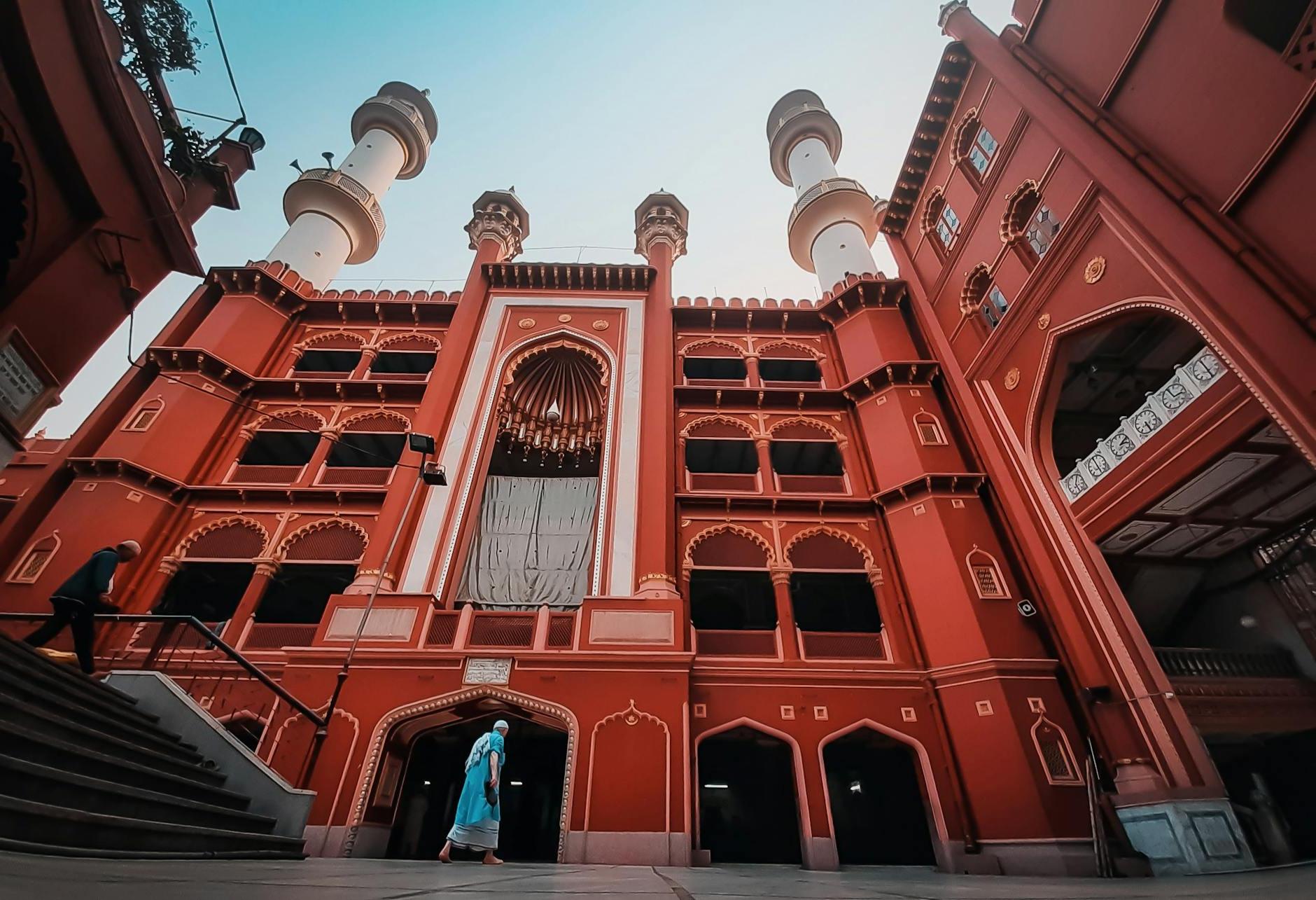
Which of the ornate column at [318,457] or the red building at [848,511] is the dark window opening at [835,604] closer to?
the red building at [848,511]

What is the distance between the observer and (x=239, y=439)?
1389 centimetres

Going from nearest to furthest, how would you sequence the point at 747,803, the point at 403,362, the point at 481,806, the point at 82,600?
1. the point at 82,600
2. the point at 481,806
3. the point at 747,803
4. the point at 403,362

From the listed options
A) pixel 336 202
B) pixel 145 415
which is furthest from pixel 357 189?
pixel 145 415

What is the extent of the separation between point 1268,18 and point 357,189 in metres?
22.8

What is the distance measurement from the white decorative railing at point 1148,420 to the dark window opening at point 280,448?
16475mm

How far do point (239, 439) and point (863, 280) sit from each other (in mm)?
16411

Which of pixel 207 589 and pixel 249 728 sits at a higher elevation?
pixel 207 589

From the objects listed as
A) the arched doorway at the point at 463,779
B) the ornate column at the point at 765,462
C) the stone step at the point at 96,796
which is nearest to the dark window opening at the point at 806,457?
the ornate column at the point at 765,462

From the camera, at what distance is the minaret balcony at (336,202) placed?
64.4 ft

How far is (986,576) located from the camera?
34.7 ft

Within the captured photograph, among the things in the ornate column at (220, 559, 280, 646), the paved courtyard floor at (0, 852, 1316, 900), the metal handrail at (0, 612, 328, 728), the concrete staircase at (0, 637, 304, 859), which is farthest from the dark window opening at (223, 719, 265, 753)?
the paved courtyard floor at (0, 852, 1316, 900)

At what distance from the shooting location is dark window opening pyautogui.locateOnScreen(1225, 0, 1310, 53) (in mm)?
6684

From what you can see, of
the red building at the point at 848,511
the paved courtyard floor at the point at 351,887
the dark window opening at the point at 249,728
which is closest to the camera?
the paved courtyard floor at the point at 351,887

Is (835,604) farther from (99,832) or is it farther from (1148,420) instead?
(99,832)
